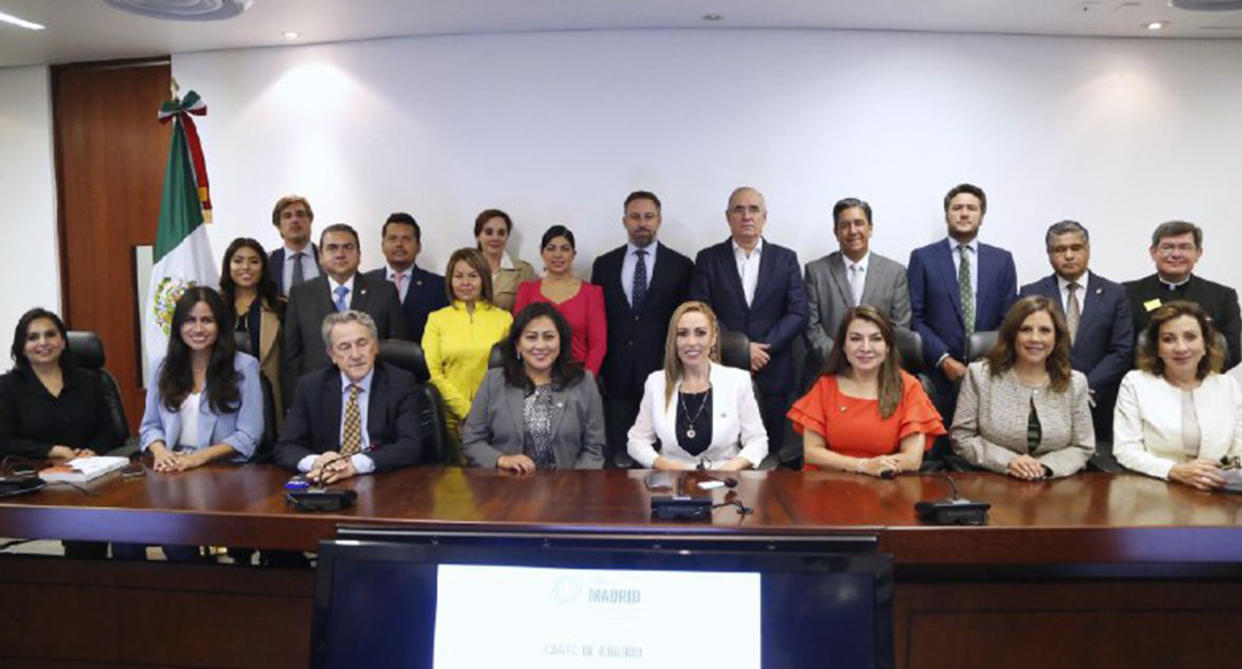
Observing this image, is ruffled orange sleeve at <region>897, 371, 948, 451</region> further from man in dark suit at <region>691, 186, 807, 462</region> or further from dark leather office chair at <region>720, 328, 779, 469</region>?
man in dark suit at <region>691, 186, 807, 462</region>

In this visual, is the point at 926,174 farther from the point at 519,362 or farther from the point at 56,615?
the point at 56,615

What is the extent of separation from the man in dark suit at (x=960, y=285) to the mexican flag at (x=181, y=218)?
3.74 metres

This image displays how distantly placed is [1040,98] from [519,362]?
13.1 ft

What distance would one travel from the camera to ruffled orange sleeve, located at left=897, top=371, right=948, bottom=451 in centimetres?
279

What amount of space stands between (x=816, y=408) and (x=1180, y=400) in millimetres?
1236

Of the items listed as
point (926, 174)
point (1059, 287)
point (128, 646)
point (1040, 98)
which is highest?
point (1040, 98)

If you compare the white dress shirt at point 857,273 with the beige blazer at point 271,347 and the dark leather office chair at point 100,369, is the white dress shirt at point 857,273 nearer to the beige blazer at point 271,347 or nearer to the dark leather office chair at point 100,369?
the beige blazer at point 271,347

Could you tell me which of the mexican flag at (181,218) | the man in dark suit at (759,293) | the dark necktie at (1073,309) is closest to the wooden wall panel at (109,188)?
the mexican flag at (181,218)

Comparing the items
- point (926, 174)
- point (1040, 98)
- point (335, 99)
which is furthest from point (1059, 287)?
point (335, 99)

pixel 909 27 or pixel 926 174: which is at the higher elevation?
pixel 909 27

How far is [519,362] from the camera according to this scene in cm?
307

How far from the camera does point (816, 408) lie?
289 cm

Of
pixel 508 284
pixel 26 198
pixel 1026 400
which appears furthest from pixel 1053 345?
pixel 26 198

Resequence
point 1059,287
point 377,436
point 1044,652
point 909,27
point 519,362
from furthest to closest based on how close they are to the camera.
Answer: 1. point 909,27
2. point 1059,287
3. point 519,362
4. point 377,436
5. point 1044,652
